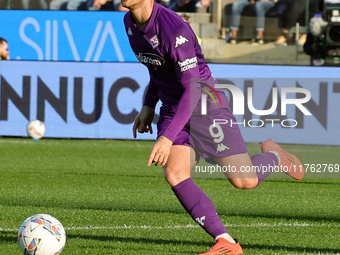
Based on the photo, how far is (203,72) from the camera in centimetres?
519

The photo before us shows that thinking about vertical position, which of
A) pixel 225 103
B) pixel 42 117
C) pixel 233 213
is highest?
pixel 225 103

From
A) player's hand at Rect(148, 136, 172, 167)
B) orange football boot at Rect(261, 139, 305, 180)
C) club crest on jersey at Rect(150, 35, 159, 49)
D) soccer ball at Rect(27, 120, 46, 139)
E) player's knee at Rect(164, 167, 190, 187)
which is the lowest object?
soccer ball at Rect(27, 120, 46, 139)

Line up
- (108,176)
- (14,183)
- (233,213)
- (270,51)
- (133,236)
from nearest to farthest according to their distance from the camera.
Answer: (133,236) → (233,213) → (14,183) → (108,176) → (270,51)

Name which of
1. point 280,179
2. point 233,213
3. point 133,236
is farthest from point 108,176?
point 133,236

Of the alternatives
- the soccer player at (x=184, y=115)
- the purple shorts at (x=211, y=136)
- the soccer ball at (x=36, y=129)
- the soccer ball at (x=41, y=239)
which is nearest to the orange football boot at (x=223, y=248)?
the soccer player at (x=184, y=115)

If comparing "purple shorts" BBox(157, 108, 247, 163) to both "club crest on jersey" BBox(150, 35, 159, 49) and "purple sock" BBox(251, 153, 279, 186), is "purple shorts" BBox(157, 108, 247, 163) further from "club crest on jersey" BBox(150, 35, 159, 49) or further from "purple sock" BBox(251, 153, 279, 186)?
"club crest on jersey" BBox(150, 35, 159, 49)

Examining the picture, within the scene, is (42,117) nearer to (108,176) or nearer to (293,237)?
(108,176)

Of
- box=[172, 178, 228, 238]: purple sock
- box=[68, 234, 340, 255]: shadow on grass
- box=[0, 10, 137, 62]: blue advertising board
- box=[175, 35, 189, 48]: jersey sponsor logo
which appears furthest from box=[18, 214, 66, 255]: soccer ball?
box=[0, 10, 137, 62]: blue advertising board

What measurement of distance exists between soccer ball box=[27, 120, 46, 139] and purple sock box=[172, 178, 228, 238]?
9.01 metres

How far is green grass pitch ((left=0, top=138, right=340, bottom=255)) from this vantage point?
555cm

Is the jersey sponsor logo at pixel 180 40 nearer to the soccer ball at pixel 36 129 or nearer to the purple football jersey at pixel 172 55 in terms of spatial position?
the purple football jersey at pixel 172 55

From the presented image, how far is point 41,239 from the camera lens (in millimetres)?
4863

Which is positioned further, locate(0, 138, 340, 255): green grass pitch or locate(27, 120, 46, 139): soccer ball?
locate(27, 120, 46, 139): soccer ball

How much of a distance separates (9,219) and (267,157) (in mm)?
2267
